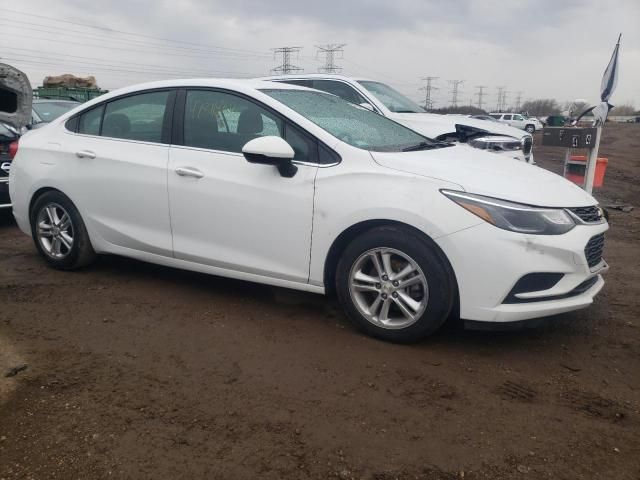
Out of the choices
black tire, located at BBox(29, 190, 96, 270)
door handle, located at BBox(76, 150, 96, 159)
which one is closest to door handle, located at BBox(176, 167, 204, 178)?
door handle, located at BBox(76, 150, 96, 159)

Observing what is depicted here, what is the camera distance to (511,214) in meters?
3.12

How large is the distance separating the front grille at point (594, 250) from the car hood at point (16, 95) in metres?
3.44

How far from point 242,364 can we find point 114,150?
2191mm

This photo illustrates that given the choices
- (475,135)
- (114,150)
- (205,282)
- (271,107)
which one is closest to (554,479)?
(271,107)

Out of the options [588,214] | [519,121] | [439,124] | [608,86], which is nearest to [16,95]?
[588,214]

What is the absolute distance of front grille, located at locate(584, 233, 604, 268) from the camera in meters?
3.30

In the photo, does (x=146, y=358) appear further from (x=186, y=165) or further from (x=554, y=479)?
(x=554, y=479)

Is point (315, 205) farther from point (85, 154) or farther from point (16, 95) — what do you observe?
point (85, 154)

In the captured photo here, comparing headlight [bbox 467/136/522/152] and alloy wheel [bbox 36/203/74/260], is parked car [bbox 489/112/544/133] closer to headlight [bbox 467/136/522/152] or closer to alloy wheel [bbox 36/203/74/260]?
headlight [bbox 467/136/522/152]

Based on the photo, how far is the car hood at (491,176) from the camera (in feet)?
10.6

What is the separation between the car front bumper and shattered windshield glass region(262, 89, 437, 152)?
97 cm

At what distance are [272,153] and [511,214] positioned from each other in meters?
1.47

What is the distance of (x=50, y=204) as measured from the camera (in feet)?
15.5

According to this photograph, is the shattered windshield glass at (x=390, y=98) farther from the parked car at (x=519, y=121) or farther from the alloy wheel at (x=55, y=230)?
the parked car at (x=519, y=121)
